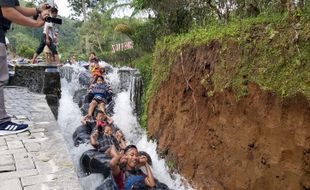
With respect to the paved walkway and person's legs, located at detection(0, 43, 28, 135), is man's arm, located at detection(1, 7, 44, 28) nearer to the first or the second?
person's legs, located at detection(0, 43, 28, 135)

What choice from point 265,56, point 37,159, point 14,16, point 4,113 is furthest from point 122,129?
point 37,159

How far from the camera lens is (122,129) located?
11406 millimetres

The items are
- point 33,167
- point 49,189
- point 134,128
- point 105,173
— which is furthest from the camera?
point 134,128

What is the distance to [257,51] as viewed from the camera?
19.1ft

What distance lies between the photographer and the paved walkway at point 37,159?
3.47 metres

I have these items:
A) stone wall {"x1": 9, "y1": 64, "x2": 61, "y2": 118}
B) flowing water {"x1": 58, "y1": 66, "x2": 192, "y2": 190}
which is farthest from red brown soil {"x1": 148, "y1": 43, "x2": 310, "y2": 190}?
stone wall {"x1": 9, "y1": 64, "x2": 61, "y2": 118}

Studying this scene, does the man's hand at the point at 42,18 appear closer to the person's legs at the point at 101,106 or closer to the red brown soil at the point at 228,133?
the red brown soil at the point at 228,133

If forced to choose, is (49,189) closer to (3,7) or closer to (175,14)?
(3,7)

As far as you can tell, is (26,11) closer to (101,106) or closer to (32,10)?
(32,10)

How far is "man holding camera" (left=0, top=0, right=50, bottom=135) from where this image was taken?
4492 mm

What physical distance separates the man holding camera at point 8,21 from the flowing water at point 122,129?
7.23 ft

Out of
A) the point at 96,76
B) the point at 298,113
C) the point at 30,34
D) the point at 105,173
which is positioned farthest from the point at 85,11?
the point at 30,34

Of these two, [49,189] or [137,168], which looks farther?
[137,168]

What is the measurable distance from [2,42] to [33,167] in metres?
1.67
